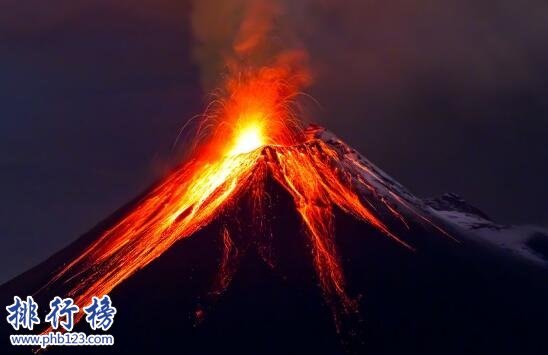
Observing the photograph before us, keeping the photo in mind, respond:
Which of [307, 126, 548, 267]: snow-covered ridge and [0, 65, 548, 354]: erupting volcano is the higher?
[307, 126, 548, 267]: snow-covered ridge

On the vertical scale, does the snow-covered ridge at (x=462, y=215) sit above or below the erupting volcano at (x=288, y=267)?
above

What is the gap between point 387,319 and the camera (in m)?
48.2

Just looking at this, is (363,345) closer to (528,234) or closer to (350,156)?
(350,156)

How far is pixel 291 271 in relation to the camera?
50.3 metres

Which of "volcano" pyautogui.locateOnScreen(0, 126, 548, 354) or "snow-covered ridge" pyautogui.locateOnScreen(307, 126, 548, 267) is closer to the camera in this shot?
"volcano" pyautogui.locateOnScreen(0, 126, 548, 354)

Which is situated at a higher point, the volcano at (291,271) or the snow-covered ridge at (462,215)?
the snow-covered ridge at (462,215)

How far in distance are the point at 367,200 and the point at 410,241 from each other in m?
4.70

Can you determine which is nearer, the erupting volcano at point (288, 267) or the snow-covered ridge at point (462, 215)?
the erupting volcano at point (288, 267)

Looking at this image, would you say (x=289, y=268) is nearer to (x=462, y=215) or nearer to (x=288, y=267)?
(x=288, y=267)

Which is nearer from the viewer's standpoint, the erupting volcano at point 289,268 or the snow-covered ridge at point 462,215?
the erupting volcano at point 289,268

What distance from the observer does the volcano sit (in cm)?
4644

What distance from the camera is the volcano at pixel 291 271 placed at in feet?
152

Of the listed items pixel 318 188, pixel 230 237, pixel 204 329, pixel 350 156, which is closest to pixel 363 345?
pixel 204 329

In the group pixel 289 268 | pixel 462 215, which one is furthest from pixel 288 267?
pixel 462 215
